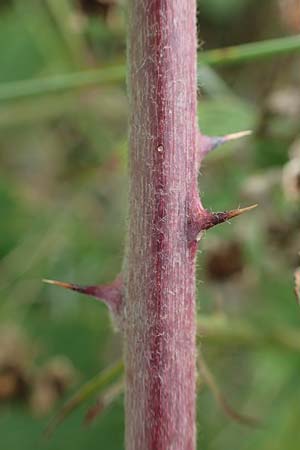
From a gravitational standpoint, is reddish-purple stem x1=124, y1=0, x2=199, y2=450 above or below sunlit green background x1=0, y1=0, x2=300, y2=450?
below

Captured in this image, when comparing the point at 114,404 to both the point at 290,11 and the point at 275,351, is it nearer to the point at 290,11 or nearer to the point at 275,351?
the point at 275,351

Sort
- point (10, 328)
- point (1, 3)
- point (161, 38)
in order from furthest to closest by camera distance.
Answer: point (1, 3)
point (10, 328)
point (161, 38)

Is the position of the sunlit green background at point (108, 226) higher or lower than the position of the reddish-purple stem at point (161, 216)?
higher

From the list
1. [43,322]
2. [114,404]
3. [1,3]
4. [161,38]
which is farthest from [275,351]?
[1,3]

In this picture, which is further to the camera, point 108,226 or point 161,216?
point 108,226

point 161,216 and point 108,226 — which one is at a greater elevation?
point 108,226

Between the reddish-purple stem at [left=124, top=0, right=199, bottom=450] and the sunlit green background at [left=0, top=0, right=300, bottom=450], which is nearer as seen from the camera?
the reddish-purple stem at [left=124, top=0, right=199, bottom=450]

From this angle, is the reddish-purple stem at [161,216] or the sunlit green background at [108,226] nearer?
the reddish-purple stem at [161,216]

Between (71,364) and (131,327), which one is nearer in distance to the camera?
(131,327)
